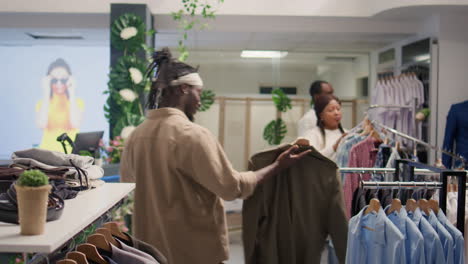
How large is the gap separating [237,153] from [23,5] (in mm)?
3211

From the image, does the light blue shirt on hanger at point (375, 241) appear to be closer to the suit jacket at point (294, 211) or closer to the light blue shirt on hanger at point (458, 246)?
the light blue shirt on hanger at point (458, 246)

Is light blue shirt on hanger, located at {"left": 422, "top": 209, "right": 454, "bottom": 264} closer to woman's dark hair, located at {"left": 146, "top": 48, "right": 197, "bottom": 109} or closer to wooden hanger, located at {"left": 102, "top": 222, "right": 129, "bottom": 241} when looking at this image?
wooden hanger, located at {"left": 102, "top": 222, "right": 129, "bottom": 241}

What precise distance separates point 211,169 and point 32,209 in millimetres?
1115

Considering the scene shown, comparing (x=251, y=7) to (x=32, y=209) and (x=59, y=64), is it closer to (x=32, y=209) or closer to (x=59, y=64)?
(x=59, y=64)

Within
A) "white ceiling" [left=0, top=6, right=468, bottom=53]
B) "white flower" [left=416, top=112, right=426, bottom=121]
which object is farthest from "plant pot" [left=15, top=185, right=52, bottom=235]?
"white flower" [left=416, top=112, right=426, bottom=121]

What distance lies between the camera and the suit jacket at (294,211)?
7.53 ft

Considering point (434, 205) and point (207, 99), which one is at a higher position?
point (207, 99)

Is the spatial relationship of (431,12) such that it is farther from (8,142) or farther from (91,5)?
(8,142)

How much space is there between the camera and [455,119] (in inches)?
196

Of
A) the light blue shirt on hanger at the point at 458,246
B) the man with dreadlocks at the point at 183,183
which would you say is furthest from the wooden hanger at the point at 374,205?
the man with dreadlocks at the point at 183,183

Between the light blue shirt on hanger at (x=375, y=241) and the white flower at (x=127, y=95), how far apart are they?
336 centimetres

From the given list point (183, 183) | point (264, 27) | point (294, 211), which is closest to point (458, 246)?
point (294, 211)

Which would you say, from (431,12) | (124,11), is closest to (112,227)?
(124,11)

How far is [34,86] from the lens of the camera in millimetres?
7055
